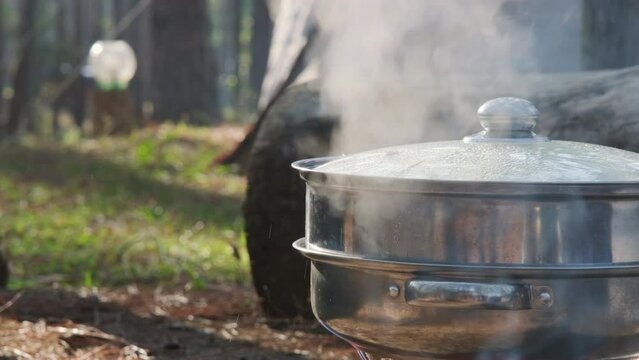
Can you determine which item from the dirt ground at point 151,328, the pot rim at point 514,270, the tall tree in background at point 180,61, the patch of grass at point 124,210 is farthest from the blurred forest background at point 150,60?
the pot rim at point 514,270

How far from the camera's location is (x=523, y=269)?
2359mm

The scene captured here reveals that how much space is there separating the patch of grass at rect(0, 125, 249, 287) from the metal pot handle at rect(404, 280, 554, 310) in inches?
117

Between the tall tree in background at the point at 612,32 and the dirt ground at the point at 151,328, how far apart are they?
1.81 meters

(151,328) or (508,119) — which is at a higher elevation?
(508,119)

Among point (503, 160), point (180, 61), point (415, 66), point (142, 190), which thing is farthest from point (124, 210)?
point (180, 61)

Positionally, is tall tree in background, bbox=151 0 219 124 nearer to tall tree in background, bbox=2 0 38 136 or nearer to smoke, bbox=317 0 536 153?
tall tree in background, bbox=2 0 38 136

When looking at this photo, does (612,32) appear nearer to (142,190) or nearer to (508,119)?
(508,119)

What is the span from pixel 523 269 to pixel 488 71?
2.78 m

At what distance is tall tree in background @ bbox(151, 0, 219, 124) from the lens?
A: 16000 millimetres

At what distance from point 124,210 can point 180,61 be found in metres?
7.27

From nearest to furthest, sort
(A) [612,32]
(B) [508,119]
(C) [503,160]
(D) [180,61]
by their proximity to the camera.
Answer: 1. (C) [503,160]
2. (B) [508,119]
3. (A) [612,32]
4. (D) [180,61]

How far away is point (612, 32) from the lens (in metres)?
4.94

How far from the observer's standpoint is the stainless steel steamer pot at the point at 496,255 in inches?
94.0

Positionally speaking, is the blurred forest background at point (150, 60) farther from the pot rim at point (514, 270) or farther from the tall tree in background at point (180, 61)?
the pot rim at point (514, 270)
